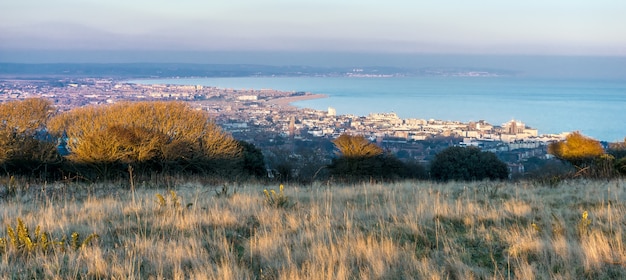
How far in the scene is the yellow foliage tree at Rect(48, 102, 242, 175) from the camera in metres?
16.8

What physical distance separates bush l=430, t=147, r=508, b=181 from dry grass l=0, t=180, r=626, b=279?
54.0 ft

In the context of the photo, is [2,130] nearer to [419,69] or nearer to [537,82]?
[419,69]

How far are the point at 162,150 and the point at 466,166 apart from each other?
13652mm

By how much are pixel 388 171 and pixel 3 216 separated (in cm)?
1924

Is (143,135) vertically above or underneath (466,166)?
above

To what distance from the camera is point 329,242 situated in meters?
3.94

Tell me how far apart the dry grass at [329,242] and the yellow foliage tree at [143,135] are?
37.1 ft

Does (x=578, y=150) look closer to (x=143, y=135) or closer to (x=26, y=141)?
(x=143, y=135)

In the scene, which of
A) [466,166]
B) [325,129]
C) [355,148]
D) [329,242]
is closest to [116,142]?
[355,148]

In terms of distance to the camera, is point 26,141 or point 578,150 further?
point 578,150

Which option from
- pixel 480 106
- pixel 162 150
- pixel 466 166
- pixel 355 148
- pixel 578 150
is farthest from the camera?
pixel 480 106

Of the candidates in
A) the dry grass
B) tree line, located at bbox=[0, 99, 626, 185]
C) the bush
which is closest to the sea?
→ the bush

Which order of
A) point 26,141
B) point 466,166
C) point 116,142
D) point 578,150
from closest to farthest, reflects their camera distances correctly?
point 116,142 → point 26,141 → point 578,150 → point 466,166

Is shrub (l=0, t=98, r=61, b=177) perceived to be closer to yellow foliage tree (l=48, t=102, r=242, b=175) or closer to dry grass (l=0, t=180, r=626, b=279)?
yellow foliage tree (l=48, t=102, r=242, b=175)
